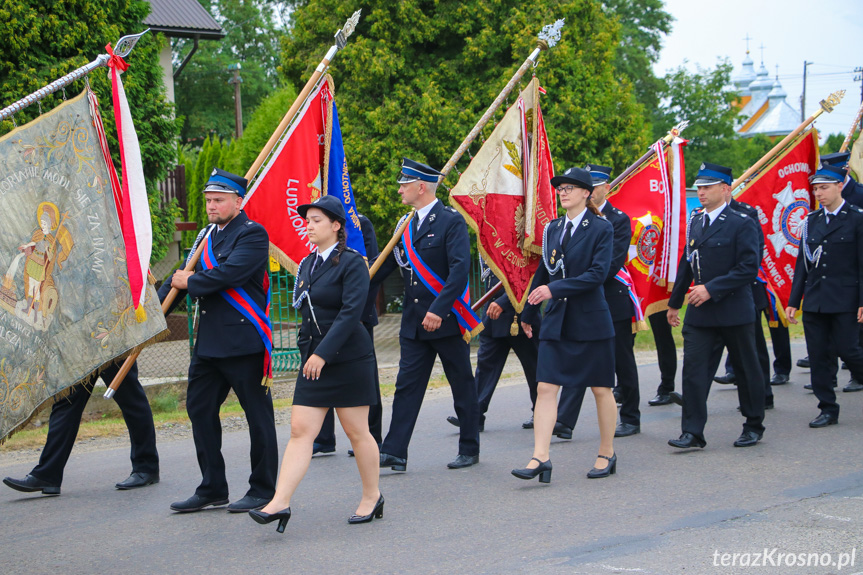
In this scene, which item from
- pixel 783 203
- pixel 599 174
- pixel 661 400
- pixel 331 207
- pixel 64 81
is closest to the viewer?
pixel 64 81

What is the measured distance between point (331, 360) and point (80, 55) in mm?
7227

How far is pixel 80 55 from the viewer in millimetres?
10609

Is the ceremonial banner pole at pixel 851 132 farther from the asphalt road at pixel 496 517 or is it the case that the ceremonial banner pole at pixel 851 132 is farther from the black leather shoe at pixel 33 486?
the black leather shoe at pixel 33 486

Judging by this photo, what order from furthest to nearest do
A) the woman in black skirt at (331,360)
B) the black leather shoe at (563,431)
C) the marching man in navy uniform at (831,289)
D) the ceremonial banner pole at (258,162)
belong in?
the marching man in navy uniform at (831,289) → the black leather shoe at (563,431) → the ceremonial banner pole at (258,162) → the woman in black skirt at (331,360)

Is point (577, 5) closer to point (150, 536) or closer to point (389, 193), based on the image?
point (389, 193)

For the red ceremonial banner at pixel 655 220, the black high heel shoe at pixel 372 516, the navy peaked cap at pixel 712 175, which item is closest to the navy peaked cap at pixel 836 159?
the red ceremonial banner at pixel 655 220

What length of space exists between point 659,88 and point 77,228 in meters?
32.0

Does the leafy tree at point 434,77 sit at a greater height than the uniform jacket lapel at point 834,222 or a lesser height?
greater

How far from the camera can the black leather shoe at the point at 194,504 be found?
544 cm

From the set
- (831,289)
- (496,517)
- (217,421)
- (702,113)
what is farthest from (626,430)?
(702,113)

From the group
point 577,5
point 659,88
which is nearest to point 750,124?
point 659,88

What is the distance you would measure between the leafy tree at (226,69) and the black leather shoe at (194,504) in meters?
33.2

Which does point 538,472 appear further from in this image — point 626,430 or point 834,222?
point 834,222

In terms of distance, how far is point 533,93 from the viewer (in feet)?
24.0
